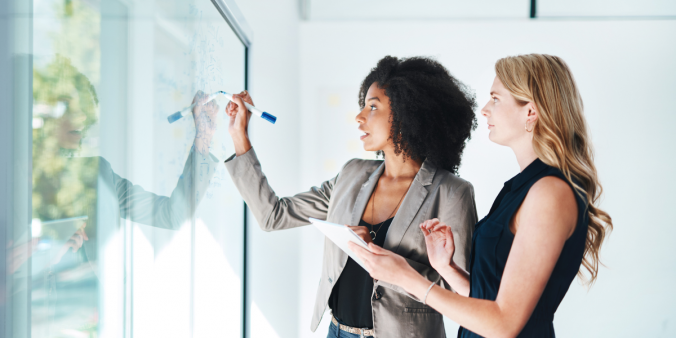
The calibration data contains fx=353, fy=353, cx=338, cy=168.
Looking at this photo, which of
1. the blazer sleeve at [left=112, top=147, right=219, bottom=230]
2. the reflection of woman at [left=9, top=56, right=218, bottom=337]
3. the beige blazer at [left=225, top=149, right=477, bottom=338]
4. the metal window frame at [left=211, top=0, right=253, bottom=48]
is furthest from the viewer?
the metal window frame at [left=211, top=0, right=253, bottom=48]

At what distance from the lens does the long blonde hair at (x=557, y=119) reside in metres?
0.78

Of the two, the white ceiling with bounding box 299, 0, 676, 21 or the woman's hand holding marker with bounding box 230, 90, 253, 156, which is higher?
the white ceiling with bounding box 299, 0, 676, 21

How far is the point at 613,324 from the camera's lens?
2.46 meters

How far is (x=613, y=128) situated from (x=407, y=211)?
216 centimetres

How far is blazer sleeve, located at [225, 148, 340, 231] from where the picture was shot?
1197 mm

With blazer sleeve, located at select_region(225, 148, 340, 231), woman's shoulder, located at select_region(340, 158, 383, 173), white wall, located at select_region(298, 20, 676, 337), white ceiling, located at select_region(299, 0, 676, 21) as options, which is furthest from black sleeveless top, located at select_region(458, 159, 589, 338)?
white ceiling, located at select_region(299, 0, 676, 21)

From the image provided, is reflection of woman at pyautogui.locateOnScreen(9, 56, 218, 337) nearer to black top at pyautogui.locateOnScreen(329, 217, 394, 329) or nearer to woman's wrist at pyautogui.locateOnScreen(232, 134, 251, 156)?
woman's wrist at pyautogui.locateOnScreen(232, 134, 251, 156)

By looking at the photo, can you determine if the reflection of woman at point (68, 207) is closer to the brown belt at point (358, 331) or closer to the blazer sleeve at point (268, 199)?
the blazer sleeve at point (268, 199)

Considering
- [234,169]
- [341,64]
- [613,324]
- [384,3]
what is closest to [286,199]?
[234,169]

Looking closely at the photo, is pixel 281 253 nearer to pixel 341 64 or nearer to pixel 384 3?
pixel 341 64

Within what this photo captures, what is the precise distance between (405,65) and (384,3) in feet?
4.64

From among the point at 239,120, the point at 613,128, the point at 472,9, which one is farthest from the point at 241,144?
the point at 613,128

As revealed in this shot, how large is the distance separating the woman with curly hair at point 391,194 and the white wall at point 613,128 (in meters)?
1.21

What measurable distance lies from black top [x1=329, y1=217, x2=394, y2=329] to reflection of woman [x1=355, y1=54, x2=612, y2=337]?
0.94ft
